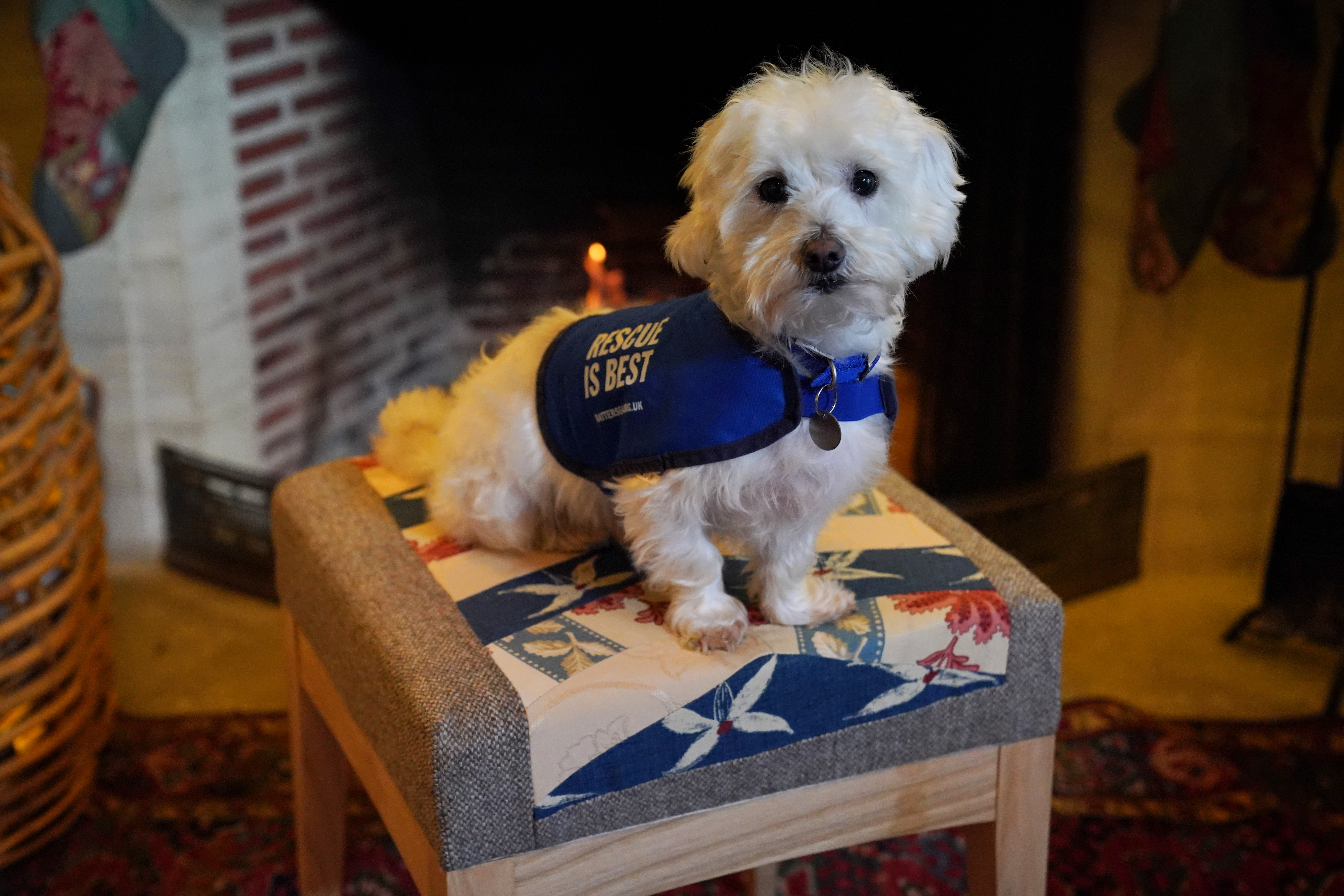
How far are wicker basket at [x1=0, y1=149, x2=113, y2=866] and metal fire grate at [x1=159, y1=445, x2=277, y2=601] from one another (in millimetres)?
488

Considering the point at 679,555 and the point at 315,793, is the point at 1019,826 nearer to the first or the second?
the point at 679,555

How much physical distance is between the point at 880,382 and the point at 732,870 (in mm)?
389

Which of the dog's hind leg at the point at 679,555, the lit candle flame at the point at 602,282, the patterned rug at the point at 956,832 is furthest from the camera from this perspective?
the lit candle flame at the point at 602,282

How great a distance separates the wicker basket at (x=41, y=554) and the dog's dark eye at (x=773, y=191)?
2.65 feet

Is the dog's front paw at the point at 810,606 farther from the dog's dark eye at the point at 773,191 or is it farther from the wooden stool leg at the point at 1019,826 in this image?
the dog's dark eye at the point at 773,191

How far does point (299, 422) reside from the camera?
214 centimetres

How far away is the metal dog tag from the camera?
0.90m

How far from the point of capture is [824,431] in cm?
91

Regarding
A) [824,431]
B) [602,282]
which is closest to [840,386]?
[824,431]

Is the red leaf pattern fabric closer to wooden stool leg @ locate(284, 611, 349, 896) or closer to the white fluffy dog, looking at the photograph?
the white fluffy dog

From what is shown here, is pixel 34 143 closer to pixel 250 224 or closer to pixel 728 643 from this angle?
pixel 250 224

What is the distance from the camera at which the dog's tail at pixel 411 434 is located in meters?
1.21

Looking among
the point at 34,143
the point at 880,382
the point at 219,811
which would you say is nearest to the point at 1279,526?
the point at 880,382

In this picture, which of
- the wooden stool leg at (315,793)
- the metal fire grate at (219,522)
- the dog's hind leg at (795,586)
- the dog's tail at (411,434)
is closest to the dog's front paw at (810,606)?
the dog's hind leg at (795,586)
